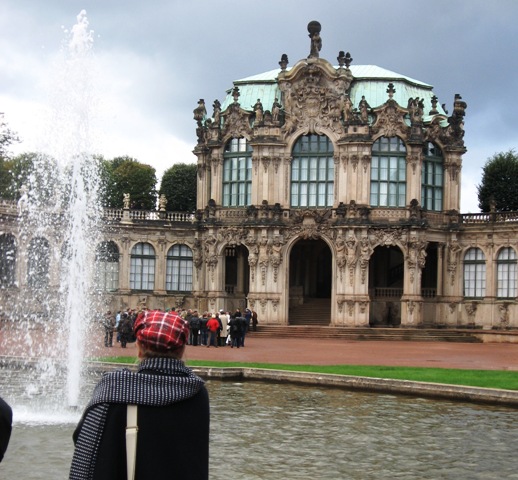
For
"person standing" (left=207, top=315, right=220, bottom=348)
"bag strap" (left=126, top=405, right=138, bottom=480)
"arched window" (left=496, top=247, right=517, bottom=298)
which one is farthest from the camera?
"arched window" (left=496, top=247, right=517, bottom=298)

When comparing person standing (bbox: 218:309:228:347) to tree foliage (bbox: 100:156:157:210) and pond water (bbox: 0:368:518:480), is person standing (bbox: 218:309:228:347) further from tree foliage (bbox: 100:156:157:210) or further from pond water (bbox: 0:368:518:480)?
tree foliage (bbox: 100:156:157:210)

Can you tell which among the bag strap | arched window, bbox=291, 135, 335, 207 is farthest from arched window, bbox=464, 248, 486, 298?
the bag strap

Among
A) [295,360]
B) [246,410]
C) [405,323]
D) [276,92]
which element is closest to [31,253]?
[276,92]

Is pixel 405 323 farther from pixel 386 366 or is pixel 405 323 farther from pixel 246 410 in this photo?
pixel 246 410

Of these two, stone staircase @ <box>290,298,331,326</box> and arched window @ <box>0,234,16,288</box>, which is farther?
arched window @ <box>0,234,16,288</box>

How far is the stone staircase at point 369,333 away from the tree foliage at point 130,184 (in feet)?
124

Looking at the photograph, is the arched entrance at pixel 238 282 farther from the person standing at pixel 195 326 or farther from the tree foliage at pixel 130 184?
the tree foliage at pixel 130 184

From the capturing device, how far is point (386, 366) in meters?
33.4

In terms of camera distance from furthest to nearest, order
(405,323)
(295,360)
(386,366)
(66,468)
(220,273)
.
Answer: (220,273)
(405,323)
(295,360)
(386,366)
(66,468)

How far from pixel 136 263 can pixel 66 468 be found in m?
50.7

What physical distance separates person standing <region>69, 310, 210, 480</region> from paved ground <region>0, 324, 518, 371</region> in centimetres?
2845

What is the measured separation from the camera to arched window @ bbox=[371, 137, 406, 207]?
200 feet

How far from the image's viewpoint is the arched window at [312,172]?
62.0 m

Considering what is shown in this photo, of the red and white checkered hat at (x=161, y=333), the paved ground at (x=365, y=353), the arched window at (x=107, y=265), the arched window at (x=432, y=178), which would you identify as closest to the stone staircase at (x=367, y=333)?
the paved ground at (x=365, y=353)
